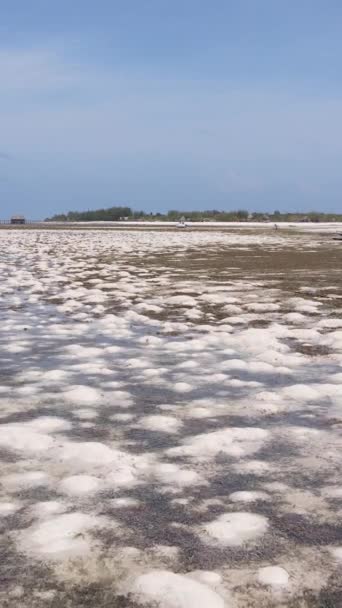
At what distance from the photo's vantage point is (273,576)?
91.3 inches

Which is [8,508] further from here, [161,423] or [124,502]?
[161,423]

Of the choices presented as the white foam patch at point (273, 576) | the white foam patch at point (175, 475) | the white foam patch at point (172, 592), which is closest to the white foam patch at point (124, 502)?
the white foam patch at point (175, 475)

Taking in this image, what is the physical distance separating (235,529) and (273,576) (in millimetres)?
386

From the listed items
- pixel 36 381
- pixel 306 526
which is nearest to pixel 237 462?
pixel 306 526

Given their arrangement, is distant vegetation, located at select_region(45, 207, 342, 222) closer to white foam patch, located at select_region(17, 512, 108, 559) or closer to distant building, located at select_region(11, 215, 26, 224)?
distant building, located at select_region(11, 215, 26, 224)

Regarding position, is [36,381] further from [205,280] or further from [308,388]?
[205,280]

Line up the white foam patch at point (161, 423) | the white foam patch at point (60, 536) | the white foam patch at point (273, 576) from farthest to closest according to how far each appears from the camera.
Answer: the white foam patch at point (161, 423) → the white foam patch at point (60, 536) → the white foam patch at point (273, 576)

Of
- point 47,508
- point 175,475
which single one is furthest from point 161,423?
point 47,508

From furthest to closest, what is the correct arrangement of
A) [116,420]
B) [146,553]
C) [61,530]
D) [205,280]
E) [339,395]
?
[205,280] < [339,395] < [116,420] < [61,530] < [146,553]

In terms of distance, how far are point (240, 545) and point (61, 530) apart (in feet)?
2.52

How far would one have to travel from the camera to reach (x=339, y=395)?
4730 millimetres

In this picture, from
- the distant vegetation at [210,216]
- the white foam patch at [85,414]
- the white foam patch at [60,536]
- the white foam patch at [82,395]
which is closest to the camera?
the white foam patch at [60,536]

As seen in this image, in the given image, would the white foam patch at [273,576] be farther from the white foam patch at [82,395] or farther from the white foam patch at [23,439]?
the white foam patch at [82,395]

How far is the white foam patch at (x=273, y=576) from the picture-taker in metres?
2.29
